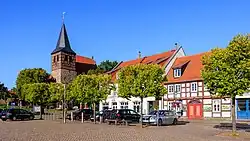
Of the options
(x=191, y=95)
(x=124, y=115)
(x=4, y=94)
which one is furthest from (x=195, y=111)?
(x=4, y=94)

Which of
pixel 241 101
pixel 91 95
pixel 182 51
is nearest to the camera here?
pixel 91 95

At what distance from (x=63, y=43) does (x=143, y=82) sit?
209ft

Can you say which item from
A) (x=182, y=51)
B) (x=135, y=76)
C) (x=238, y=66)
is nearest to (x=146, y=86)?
(x=135, y=76)

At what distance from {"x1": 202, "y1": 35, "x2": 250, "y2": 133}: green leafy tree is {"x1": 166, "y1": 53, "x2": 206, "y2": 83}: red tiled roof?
80.0 feet

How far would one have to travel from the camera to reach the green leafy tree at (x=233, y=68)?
22.5 meters

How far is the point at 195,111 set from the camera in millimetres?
47500

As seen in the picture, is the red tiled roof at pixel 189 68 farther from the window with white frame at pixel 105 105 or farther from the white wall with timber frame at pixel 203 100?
the window with white frame at pixel 105 105

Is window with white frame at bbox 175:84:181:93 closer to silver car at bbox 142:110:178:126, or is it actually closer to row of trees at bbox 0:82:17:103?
silver car at bbox 142:110:178:126

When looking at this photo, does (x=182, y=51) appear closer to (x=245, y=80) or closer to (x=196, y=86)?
(x=196, y=86)

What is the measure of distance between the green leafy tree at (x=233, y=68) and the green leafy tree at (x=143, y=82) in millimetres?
9054

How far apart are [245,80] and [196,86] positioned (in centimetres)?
2524

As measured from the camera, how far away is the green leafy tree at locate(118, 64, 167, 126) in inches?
1248

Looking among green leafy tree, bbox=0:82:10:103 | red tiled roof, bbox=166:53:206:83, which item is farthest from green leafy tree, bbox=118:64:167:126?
green leafy tree, bbox=0:82:10:103

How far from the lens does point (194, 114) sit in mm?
47531
